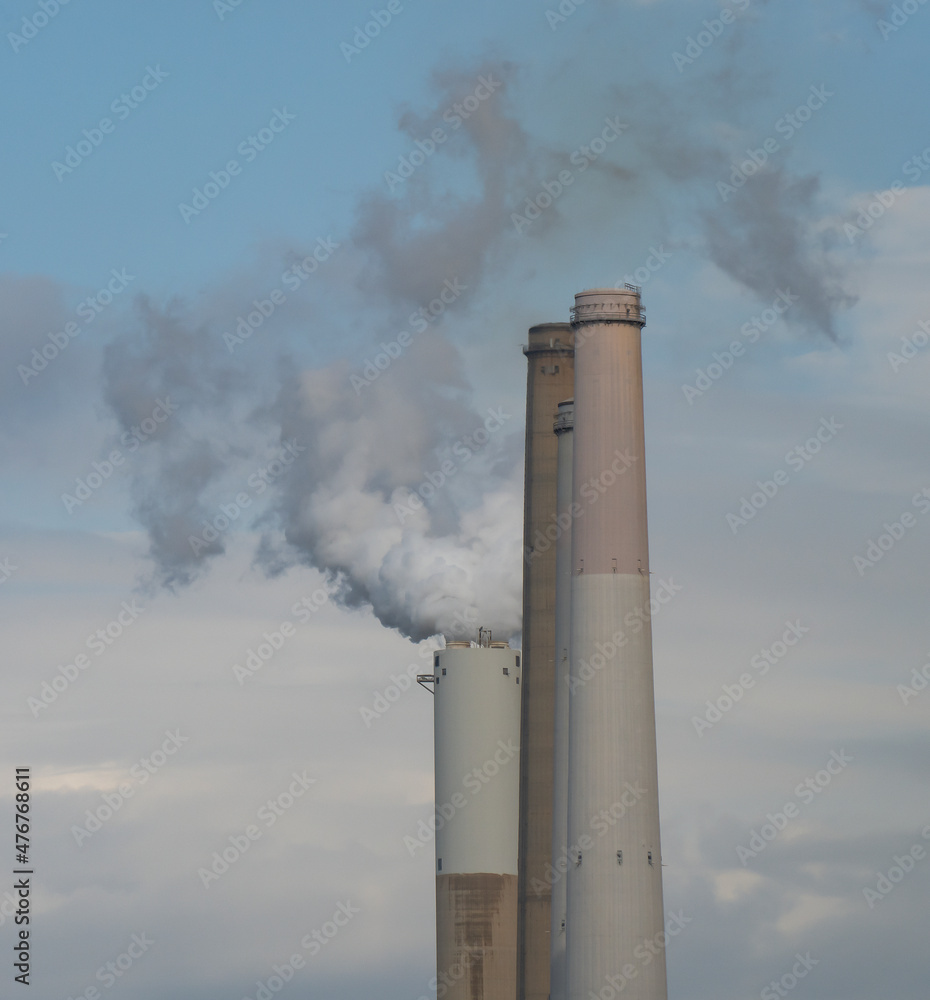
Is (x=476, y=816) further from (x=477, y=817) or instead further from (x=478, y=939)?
(x=478, y=939)

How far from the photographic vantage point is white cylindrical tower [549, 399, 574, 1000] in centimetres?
7181

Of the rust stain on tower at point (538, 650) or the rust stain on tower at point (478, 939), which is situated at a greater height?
the rust stain on tower at point (538, 650)

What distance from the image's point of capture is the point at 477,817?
81.3m

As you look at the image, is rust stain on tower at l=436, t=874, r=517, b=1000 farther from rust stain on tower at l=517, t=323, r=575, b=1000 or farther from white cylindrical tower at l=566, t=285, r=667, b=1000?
white cylindrical tower at l=566, t=285, r=667, b=1000

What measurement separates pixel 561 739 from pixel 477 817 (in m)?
8.35

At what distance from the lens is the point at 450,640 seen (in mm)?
83812

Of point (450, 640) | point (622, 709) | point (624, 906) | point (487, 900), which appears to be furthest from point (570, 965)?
point (450, 640)

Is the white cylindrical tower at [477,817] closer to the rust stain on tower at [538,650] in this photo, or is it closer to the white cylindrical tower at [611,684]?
the rust stain on tower at [538,650]

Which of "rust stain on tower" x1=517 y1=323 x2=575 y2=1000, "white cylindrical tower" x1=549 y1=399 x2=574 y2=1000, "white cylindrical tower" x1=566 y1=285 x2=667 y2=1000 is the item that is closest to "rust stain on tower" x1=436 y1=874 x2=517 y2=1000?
"rust stain on tower" x1=517 y1=323 x2=575 y2=1000

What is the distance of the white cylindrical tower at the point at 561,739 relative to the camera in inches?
2827

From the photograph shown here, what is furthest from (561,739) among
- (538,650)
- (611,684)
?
(538,650)

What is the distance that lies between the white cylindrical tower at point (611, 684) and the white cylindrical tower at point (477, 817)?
13.8 metres

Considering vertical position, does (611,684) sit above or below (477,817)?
above

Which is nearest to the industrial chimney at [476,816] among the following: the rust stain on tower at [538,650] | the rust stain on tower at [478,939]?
the rust stain on tower at [478,939]
